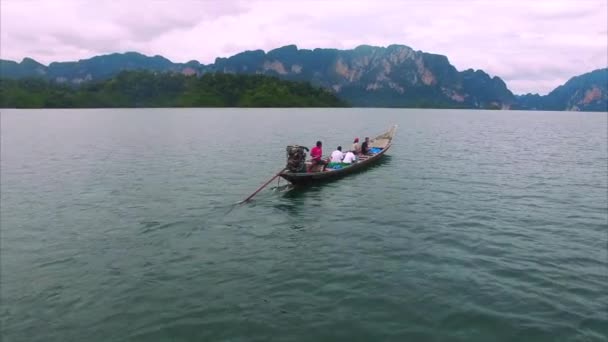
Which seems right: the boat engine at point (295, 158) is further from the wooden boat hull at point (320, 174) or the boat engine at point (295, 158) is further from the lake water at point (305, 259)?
the lake water at point (305, 259)

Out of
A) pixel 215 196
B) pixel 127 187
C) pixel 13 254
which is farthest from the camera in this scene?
pixel 127 187

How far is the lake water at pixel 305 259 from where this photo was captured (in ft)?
37.1

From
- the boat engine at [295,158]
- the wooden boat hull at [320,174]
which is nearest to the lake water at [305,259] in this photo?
the wooden boat hull at [320,174]

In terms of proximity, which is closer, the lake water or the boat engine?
the lake water

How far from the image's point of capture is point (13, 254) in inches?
657

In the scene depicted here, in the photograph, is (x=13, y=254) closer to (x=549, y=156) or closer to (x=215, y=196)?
→ (x=215, y=196)

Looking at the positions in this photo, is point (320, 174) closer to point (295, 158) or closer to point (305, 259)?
point (295, 158)

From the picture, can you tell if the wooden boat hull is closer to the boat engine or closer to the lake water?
the boat engine

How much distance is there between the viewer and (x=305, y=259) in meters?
15.8

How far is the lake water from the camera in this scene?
11312 millimetres

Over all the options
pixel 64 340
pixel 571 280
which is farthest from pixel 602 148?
pixel 64 340

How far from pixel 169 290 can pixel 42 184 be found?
22751 millimetres

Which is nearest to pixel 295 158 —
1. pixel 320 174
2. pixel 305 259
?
pixel 320 174

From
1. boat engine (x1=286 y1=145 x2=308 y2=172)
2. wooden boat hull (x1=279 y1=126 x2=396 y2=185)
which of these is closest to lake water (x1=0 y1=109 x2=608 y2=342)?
wooden boat hull (x1=279 y1=126 x2=396 y2=185)
